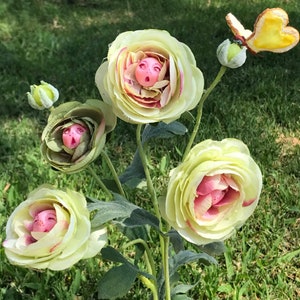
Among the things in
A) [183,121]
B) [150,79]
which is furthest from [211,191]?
[183,121]

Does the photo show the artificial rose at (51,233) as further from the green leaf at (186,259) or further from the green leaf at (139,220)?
the green leaf at (186,259)

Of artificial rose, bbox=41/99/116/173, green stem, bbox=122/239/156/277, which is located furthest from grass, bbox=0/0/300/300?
green stem, bbox=122/239/156/277

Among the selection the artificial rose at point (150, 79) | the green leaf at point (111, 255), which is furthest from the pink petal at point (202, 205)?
the green leaf at point (111, 255)

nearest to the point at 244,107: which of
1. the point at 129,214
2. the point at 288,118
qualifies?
the point at 288,118

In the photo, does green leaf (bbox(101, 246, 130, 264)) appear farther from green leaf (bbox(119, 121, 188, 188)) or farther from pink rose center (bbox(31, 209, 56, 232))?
pink rose center (bbox(31, 209, 56, 232))

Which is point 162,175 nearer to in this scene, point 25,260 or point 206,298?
point 206,298

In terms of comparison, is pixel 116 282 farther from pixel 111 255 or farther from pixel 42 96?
pixel 42 96
